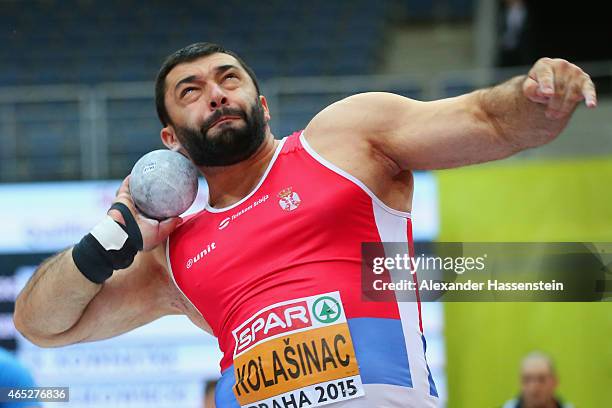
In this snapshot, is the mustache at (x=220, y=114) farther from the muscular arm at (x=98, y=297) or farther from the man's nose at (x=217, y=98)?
→ the muscular arm at (x=98, y=297)

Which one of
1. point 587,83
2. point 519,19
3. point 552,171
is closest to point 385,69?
point 519,19

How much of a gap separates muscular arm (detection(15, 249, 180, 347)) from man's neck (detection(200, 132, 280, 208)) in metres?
0.39

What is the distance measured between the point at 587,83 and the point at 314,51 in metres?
10.5

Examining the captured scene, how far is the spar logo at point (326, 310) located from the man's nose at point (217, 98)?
2.85 feet

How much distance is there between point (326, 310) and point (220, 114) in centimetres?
88

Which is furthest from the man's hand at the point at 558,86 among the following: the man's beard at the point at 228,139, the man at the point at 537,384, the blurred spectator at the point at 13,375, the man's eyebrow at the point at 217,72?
the man at the point at 537,384

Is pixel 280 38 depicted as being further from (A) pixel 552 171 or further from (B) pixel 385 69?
(A) pixel 552 171

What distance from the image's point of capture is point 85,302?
12.5 feet

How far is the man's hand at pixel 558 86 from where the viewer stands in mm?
2701

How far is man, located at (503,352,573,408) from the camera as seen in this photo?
6.58 meters

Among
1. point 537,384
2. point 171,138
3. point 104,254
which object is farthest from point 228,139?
point 537,384

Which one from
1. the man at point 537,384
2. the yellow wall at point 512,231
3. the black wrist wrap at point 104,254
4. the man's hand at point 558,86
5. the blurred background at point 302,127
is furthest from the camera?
the blurred background at point 302,127

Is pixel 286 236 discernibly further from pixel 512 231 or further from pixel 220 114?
pixel 512 231

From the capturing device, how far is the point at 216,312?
3564mm
